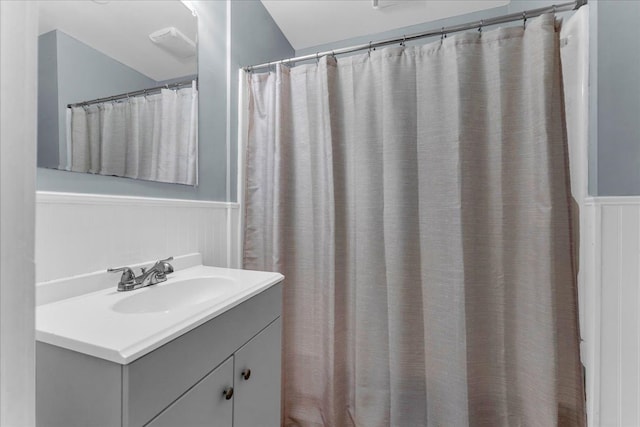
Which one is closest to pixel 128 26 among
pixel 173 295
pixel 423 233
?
pixel 173 295

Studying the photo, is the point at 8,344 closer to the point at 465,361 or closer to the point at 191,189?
the point at 191,189

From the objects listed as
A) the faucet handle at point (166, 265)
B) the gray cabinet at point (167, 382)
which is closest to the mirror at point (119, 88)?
the faucet handle at point (166, 265)

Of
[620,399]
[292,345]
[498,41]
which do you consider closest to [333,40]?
[498,41]

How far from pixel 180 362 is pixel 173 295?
0.43 m

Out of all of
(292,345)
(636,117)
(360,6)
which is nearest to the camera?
(636,117)

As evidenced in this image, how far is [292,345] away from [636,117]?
1.65 meters

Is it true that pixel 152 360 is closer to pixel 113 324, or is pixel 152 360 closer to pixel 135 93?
pixel 113 324

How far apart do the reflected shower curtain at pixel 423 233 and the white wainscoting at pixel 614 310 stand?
7 centimetres

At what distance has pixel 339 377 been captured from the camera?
1.33 metres

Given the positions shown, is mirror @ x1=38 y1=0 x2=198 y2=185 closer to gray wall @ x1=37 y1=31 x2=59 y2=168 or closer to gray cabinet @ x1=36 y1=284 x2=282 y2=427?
gray wall @ x1=37 y1=31 x2=59 y2=168

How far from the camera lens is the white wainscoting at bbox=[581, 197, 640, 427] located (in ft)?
3.21

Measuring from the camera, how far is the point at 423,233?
124cm

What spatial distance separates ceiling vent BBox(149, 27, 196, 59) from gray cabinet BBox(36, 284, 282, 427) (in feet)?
3.50

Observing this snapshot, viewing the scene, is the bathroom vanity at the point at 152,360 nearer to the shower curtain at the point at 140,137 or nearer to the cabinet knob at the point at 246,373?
the cabinet knob at the point at 246,373
